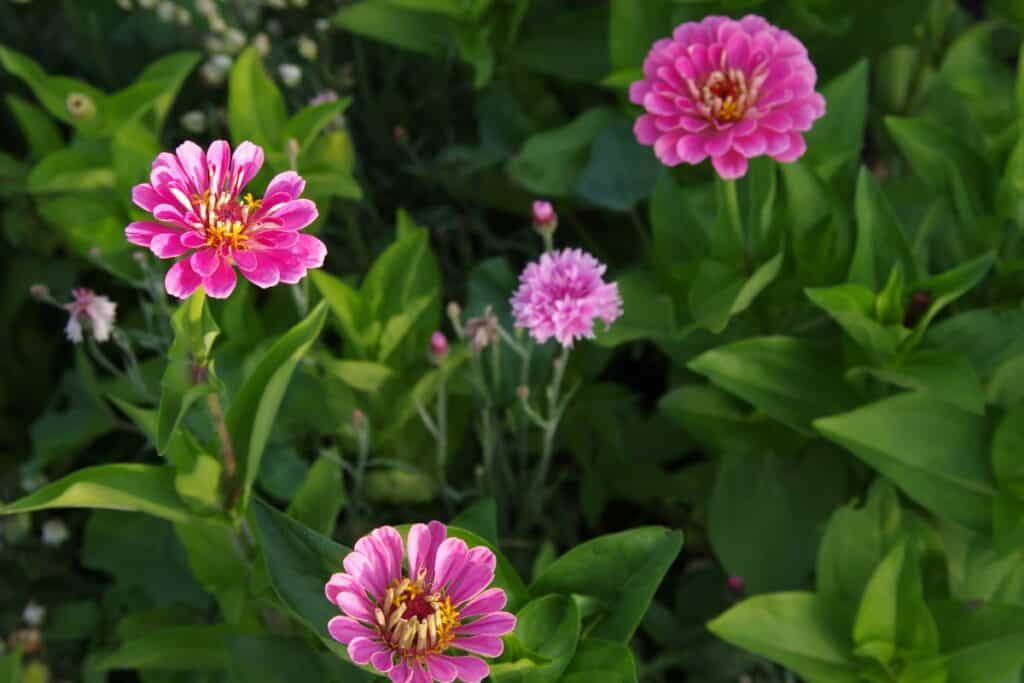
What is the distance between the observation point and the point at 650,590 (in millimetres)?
728

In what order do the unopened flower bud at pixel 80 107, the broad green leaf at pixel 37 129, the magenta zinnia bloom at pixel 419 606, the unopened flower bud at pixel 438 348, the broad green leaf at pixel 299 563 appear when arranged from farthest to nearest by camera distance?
the broad green leaf at pixel 37 129, the unopened flower bud at pixel 80 107, the unopened flower bud at pixel 438 348, the broad green leaf at pixel 299 563, the magenta zinnia bloom at pixel 419 606

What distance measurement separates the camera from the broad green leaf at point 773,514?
1030 millimetres

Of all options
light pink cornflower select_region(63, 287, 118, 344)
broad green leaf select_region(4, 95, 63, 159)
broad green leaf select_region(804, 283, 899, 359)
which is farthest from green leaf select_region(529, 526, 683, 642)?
broad green leaf select_region(4, 95, 63, 159)

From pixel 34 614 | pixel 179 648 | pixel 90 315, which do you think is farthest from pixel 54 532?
pixel 90 315

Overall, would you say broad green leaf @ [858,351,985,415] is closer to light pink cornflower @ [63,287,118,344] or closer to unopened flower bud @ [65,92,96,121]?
light pink cornflower @ [63,287,118,344]

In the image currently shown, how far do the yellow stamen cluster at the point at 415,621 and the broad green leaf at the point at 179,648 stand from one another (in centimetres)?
38

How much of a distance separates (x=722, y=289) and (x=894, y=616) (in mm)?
290

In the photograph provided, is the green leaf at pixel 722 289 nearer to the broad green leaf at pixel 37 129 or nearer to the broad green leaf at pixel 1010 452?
the broad green leaf at pixel 1010 452

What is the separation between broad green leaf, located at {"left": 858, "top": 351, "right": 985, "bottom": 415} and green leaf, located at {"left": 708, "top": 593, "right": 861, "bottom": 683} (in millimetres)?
187

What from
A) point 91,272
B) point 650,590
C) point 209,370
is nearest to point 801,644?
point 650,590

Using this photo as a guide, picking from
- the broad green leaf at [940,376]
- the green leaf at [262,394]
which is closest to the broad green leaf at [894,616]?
the broad green leaf at [940,376]

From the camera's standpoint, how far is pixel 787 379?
0.96m

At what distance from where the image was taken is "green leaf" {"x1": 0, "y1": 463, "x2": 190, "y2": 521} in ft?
2.34

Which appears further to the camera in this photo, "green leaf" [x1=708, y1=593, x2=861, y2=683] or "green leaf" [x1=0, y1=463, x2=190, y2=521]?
"green leaf" [x1=708, y1=593, x2=861, y2=683]
